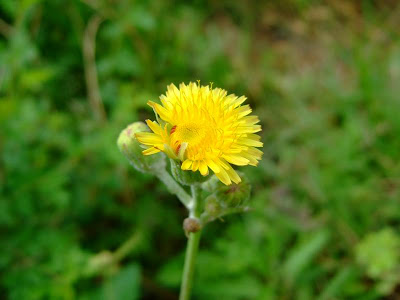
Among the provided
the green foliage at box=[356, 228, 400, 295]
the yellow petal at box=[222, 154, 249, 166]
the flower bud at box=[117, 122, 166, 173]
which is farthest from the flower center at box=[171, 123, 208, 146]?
the green foliage at box=[356, 228, 400, 295]

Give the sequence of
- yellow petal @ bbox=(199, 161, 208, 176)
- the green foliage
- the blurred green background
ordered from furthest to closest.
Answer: the green foliage
the blurred green background
yellow petal @ bbox=(199, 161, 208, 176)

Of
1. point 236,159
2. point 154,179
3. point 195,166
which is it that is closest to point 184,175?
point 195,166

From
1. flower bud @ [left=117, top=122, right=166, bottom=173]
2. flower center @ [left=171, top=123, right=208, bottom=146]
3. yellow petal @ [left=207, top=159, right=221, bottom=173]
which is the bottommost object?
yellow petal @ [left=207, top=159, right=221, bottom=173]

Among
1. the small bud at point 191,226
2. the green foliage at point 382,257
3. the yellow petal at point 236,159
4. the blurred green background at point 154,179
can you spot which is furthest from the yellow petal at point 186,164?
the green foliage at point 382,257

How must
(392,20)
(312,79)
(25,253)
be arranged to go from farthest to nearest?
(392,20)
(312,79)
(25,253)

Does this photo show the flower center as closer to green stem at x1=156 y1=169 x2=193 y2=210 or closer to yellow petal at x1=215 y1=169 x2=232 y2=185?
yellow petal at x1=215 y1=169 x2=232 y2=185

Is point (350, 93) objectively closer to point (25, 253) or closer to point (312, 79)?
point (312, 79)

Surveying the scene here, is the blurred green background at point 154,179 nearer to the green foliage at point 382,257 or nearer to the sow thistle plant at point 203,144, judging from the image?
the green foliage at point 382,257

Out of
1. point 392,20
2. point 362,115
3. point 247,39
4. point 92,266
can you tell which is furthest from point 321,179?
point 392,20
